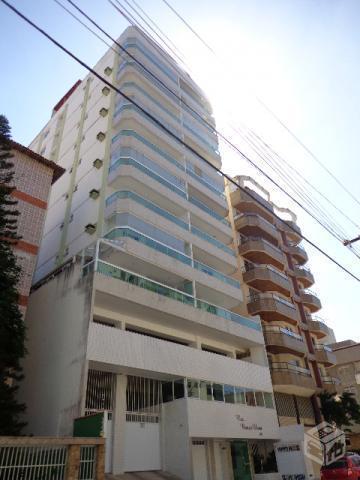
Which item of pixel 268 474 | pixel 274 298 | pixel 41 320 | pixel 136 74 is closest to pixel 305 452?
pixel 268 474

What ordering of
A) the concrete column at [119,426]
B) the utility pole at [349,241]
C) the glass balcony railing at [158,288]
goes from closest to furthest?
the utility pole at [349,241]
the concrete column at [119,426]
the glass balcony railing at [158,288]

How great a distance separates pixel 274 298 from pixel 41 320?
1838cm

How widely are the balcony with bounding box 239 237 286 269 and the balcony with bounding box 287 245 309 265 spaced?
344cm

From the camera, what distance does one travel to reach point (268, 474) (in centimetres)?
2189

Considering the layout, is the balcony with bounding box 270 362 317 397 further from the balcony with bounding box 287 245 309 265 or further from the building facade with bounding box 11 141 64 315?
the building facade with bounding box 11 141 64 315

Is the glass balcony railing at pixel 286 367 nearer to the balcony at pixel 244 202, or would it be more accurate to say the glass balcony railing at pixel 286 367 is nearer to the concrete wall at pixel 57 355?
the balcony at pixel 244 202

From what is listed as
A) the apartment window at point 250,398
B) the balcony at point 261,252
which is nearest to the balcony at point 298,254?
the balcony at point 261,252

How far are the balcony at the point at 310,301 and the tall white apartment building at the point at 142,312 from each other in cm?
1036

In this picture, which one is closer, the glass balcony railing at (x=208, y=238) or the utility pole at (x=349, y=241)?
the utility pole at (x=349, y=241)

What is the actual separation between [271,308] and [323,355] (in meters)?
7.77

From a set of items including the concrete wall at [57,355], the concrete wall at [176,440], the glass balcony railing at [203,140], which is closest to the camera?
the concrete wall at [57,355]

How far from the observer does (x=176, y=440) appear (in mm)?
18547

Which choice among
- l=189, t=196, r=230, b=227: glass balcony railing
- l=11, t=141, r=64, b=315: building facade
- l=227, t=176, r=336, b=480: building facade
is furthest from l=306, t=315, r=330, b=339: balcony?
l=11, t=141, r=64, b=315: building facade

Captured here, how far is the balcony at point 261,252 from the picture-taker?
3419 cm
